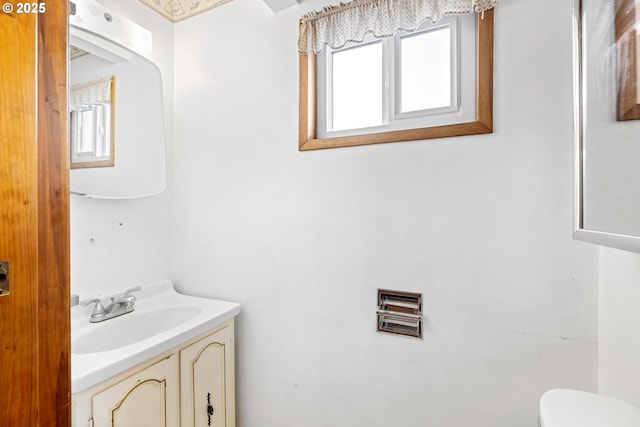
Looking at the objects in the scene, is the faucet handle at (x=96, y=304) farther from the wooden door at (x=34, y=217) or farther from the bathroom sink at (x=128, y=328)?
the wooden door at (x=34, y=217)

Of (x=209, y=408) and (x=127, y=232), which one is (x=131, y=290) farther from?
(x=209, y=408)

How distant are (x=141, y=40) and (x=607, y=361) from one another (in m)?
2.31

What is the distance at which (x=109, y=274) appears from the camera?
142 centimetres

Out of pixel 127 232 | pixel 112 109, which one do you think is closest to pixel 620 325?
pixel 127 232

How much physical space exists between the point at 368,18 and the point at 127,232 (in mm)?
1547

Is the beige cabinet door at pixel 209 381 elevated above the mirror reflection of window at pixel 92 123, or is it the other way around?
the mirror reflection of window at pixel 92 123

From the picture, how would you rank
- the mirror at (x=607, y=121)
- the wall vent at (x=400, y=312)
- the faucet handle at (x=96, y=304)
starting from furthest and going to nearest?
the faucet handle at (x=96, y=304)
the wall vent at (x=400, y=312)
the mirror at (x=607, y=121)

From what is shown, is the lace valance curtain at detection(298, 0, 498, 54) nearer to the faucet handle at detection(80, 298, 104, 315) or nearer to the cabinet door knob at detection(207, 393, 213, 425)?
the faucet handle at detection(80, 298, 104, 315)

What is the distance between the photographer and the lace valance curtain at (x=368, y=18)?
1.07 metres

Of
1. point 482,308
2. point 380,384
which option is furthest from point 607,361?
point 380,384

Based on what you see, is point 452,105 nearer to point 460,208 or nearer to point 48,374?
point 460,208

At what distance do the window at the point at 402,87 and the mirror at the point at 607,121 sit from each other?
0.39m

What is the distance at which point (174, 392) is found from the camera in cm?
116

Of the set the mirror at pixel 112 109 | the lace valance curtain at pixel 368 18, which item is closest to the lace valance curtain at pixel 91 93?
the mirror at pixel 112 109
